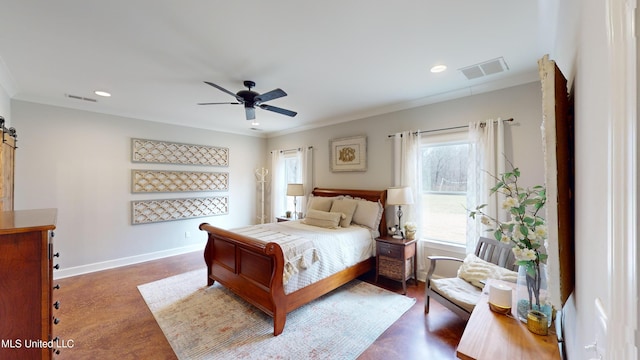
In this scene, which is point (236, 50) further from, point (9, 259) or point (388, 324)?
point (388, 324)

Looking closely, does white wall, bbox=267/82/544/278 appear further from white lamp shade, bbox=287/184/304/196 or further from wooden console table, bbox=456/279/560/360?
wooden console table, bbox=456/279/560/360

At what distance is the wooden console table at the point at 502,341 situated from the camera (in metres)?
1.19

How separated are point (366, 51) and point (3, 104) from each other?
4.16 m

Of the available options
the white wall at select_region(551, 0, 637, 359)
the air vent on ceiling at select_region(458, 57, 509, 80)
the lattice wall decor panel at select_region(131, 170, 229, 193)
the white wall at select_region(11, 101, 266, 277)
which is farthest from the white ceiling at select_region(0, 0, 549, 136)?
the lattice wall decor panel at select_region(131, 170, 229, 193)

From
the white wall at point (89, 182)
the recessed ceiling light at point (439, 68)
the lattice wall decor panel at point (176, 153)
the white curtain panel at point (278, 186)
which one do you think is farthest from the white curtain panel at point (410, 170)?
the white wall at point (89, 182)

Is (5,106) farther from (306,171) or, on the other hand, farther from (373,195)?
(373,195)

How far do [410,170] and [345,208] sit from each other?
1124mm

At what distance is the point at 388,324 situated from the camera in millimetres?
2514

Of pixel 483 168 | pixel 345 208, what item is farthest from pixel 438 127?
pixel 345 208

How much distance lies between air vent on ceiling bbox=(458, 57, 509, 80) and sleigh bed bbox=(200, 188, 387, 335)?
74.1 inches

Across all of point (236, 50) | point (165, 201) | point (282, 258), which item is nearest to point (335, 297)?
point (282, 258)

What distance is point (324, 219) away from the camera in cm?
373

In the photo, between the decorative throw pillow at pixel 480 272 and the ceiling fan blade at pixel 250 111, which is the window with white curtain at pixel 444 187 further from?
the ceiling fan blade at pixel 250 111

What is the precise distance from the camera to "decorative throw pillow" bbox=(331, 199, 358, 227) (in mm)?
3792
